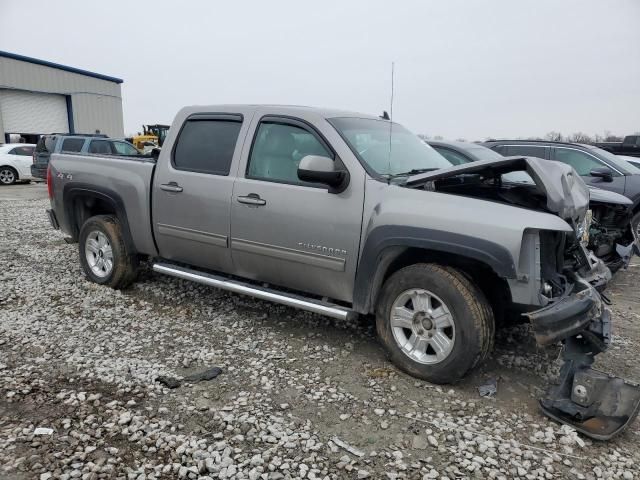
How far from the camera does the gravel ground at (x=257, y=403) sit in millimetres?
2508

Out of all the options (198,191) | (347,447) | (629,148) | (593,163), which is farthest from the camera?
(629,148)

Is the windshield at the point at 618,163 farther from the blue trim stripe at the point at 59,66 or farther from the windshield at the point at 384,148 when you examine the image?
the blue trim stripe at the point at 59,66

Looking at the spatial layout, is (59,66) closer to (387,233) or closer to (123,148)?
(123,148)

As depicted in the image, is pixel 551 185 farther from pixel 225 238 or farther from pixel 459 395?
pixel 225 238

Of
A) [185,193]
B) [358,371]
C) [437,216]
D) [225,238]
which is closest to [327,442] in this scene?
[358,371]

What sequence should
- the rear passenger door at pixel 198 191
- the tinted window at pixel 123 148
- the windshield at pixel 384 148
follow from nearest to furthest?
the windshield at pixel 384 148 → the rear passenger door at pixel 198 191 → the tinted window at pixel 123 148

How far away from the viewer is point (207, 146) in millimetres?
4422

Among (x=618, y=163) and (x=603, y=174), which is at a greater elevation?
(x=618, y=163)

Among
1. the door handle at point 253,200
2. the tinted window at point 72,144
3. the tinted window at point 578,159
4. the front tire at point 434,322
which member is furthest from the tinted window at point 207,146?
the tinted window at point 72,144

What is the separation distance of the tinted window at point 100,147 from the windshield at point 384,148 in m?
12.3

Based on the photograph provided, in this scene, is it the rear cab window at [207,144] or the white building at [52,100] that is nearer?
the rear cab window at [207,144]

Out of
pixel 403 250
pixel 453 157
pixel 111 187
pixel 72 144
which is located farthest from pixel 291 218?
pixel 72 144

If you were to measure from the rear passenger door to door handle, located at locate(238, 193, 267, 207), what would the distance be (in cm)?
20

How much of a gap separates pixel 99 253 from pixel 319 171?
10.7 ft
